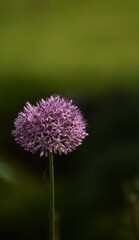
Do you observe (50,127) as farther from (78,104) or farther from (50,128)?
(78,104)

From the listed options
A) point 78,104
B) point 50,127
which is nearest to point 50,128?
point 50,127

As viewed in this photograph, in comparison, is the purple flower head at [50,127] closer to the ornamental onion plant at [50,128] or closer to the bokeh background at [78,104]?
the ornamental onion plant at [50,128]

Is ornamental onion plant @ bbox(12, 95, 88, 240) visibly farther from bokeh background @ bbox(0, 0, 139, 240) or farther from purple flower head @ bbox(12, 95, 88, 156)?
bokeh background @ bbox(0, 0, 139, 240)

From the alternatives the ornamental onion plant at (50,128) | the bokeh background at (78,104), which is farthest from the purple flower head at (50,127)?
the bokeh background at (78,104)

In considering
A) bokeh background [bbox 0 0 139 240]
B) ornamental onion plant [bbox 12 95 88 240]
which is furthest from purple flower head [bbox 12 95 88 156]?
bokeh background [bbox 0 0 139 240]

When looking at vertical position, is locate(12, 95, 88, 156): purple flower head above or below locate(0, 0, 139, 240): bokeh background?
below

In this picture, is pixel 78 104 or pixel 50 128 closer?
pixel 50 128
